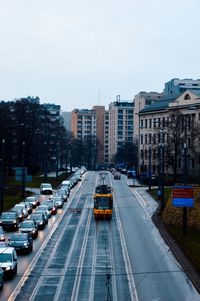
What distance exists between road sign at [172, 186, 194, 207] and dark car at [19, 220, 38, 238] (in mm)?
9910

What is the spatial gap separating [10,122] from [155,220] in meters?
62.5

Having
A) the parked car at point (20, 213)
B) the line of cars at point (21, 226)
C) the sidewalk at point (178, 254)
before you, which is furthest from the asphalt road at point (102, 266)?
the parked car at point (20, 213)

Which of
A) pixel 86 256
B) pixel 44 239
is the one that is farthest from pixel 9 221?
pixel 86 256

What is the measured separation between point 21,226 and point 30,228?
2.22ft

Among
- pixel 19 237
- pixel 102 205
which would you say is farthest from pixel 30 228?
pixel 102 205

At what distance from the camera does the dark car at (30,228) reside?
145ft

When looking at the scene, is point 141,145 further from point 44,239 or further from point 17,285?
point 17,285

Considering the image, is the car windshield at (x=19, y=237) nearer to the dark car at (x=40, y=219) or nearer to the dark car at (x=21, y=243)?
the dark car at (x=21, y=243)

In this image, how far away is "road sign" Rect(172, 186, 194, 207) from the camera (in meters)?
43.1

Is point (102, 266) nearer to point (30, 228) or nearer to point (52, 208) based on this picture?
point (30, 228)

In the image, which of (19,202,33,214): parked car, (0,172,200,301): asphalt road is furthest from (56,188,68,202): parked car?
(0,172,200,301): asphalt road

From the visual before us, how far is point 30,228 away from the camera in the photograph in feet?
149

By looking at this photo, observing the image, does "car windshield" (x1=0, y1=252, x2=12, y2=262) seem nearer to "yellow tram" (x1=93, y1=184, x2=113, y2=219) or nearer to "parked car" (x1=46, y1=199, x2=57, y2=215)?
"yellow tram" (x1=93, y1=184, x2=113, y2=219)

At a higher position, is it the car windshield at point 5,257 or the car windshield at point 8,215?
the car windshield at point 8,215
